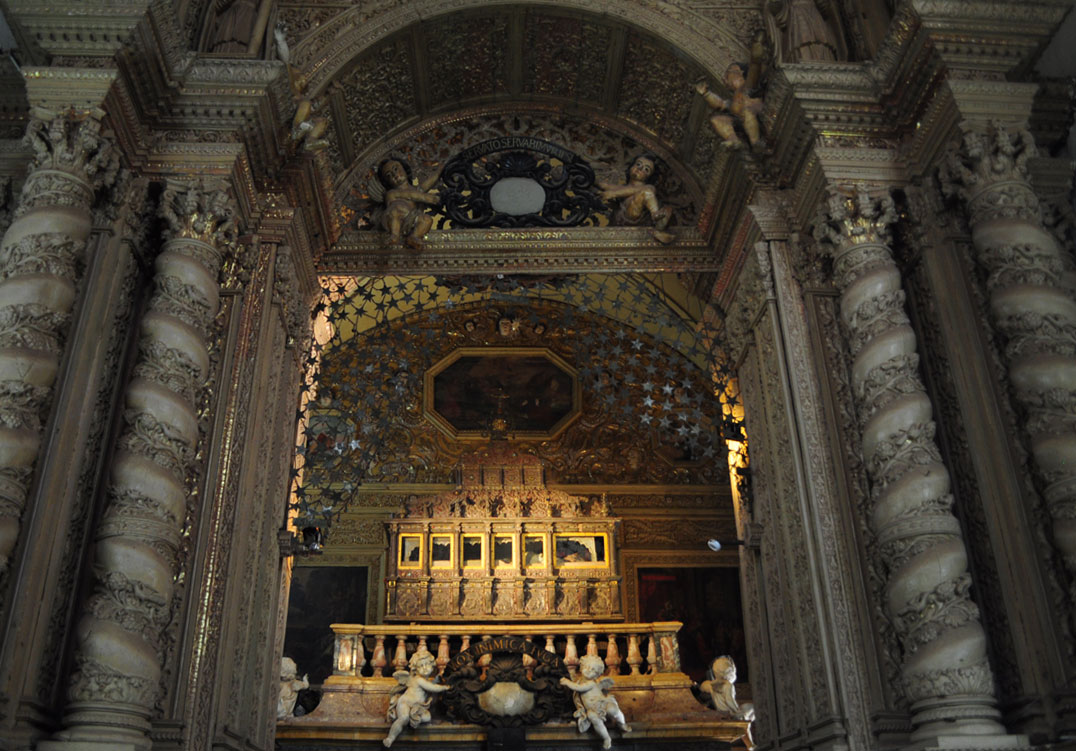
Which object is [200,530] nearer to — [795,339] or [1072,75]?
[795,339]

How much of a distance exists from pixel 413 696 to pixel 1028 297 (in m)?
7.08

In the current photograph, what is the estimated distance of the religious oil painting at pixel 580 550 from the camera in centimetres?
1227

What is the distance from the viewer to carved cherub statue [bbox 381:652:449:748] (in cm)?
938

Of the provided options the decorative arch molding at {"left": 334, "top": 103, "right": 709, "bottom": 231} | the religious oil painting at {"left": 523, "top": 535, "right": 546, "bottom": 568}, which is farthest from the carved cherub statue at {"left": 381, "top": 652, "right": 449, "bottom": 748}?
the decorative arch molding at {"left": 334, "top": 103, "right": 709, "bottom": 231}

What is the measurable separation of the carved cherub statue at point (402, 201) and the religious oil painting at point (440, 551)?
5.74 metres

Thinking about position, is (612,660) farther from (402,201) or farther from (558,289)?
(402,201)

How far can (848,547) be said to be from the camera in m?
5.25

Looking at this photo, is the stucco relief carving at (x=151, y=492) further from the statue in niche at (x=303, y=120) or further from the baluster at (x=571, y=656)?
the baluster at (x=571, y=656)

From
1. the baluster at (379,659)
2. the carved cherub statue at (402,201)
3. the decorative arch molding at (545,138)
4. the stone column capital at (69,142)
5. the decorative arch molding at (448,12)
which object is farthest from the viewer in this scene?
the baluster at (379,659)

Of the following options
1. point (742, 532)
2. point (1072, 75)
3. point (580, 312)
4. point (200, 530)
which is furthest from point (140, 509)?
point (580, 312)

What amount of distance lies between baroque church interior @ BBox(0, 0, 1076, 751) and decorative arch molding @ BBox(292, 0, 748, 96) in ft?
0.09

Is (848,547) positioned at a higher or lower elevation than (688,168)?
lower

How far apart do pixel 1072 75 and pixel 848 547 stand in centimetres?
328

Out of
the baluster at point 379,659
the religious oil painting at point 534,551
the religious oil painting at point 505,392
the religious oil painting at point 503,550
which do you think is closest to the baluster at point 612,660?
the religious oil painting at point 534,551
